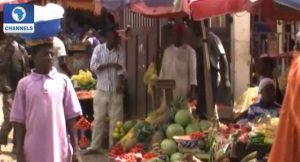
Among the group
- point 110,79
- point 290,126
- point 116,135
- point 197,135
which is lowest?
point 116,135

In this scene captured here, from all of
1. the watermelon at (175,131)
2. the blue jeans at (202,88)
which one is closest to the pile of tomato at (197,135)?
the watermelon at (175,131)

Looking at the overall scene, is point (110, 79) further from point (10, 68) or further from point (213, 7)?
point (213, 7)

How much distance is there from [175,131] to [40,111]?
3.76 metres

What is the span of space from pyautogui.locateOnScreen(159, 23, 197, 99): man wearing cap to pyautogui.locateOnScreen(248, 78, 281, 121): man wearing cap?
2.28 meters

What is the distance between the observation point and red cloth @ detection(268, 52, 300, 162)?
280cm

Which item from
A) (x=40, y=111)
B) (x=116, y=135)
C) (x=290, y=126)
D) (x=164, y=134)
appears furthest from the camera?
(x=116, y=135)

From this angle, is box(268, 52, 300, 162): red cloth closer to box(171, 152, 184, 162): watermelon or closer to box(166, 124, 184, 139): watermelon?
box(171, 152, 184, 162): watermelon

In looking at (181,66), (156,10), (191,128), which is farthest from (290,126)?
(181,66)

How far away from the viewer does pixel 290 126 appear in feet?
9.34

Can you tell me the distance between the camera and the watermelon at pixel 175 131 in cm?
940

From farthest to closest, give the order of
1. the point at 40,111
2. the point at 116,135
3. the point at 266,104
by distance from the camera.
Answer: the point at 116,135 < the point at 266,104 < the point at 40,111

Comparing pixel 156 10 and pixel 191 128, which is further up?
pixel 156 10

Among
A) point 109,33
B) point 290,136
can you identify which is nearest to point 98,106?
point 109,33
